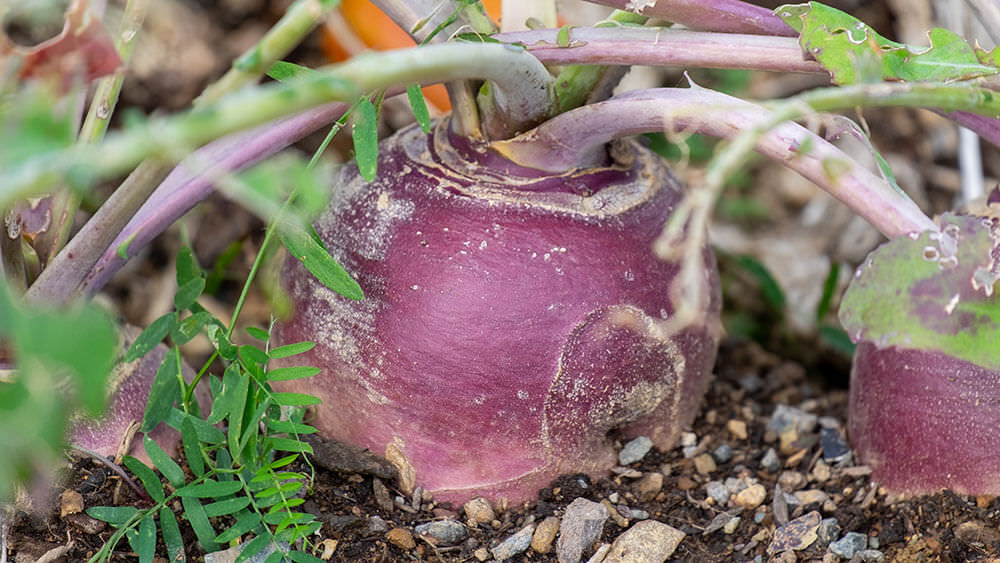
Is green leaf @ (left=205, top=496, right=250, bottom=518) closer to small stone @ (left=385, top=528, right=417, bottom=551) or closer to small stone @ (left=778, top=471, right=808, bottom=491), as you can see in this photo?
small stone @ (left=385, top=528, right=417, bottom=551)

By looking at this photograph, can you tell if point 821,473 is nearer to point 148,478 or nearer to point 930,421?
point 930,421

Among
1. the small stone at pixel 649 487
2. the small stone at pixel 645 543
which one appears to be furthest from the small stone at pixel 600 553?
the small stone at pixel 649 487

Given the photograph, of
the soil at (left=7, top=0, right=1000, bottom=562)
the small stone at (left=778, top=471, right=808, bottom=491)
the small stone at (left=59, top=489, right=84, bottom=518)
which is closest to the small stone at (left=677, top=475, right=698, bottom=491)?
the soil at (left=7, top=0, right=1000, bottom=562)

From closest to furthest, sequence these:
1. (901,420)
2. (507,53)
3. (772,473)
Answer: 1. (507,53)
2. (901,420)
3. (772,473)

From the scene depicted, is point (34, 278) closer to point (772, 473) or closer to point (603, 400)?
point (603, 400)

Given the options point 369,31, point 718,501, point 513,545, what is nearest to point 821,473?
point 718,501

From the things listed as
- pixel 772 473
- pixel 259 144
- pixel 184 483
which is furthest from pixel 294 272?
pixel 772 473
